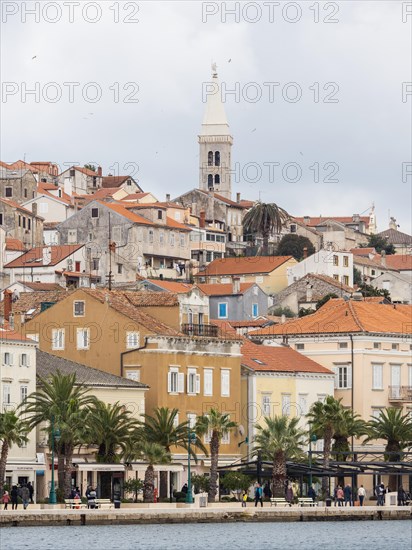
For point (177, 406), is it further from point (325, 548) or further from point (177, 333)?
point (325, 548)

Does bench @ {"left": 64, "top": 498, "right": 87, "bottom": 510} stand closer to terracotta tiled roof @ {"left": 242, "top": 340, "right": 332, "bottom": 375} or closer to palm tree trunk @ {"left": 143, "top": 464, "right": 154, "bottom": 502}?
palm tree trunk @ {"left": 143, "top": 464, "right": 154, "bottom": 502}

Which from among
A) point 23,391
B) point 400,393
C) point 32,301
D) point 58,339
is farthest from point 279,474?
point 32,301

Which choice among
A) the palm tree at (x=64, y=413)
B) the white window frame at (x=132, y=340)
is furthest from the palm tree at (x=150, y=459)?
the white window frame at (x=132, y=340)

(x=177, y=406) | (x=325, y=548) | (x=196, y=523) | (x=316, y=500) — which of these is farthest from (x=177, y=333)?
(x=325, y=548)

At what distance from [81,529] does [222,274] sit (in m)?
107

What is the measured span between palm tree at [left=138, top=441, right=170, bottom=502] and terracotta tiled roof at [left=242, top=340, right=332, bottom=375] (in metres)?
17.6

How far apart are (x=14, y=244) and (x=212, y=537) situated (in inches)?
3934

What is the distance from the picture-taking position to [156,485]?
10500cm

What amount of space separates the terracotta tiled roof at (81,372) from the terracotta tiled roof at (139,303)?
3.70 meters

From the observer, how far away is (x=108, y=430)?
3912 inches

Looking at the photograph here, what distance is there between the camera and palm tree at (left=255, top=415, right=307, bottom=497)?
101125mm

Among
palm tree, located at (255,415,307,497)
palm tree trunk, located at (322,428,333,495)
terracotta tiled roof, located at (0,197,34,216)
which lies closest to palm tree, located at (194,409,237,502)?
palm tree, located at (255,415,307,497)

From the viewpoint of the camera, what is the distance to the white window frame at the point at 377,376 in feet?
402

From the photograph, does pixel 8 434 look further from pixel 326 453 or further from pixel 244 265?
pixel 244 265
